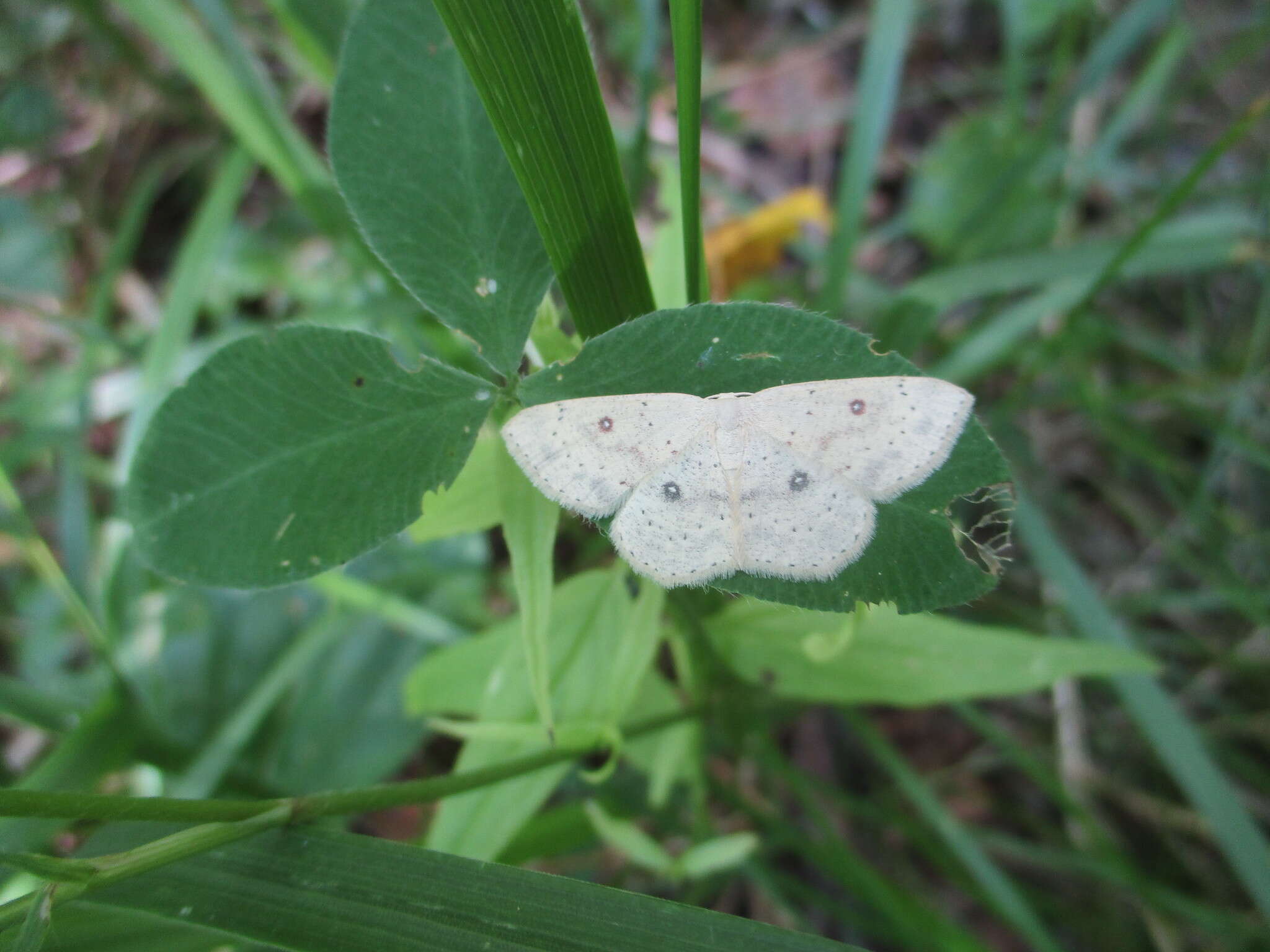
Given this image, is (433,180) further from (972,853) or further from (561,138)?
(972,853)

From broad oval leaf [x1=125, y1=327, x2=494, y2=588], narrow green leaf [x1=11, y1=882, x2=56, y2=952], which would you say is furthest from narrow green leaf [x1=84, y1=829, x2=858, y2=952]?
broad oval leaf [x1=125, y1=327, x2=494, y2=588]

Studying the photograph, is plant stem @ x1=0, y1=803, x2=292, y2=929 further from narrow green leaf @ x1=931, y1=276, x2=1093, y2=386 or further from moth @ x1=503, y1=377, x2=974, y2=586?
narrow green leaf @ x1=931, y1=276, x2=1093, y2=386

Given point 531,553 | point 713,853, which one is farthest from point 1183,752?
point 531,553

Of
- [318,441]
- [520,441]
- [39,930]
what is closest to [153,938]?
[39,930]

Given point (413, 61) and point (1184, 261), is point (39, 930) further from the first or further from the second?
point (1184, 261)

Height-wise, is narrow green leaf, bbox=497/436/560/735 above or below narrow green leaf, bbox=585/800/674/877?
above

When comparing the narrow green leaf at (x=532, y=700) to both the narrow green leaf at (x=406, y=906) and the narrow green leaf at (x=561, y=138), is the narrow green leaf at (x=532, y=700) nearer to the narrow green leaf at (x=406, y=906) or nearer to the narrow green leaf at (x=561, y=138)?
the narrow green leaf at (x=406, y=906)

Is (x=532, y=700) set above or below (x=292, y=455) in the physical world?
below
